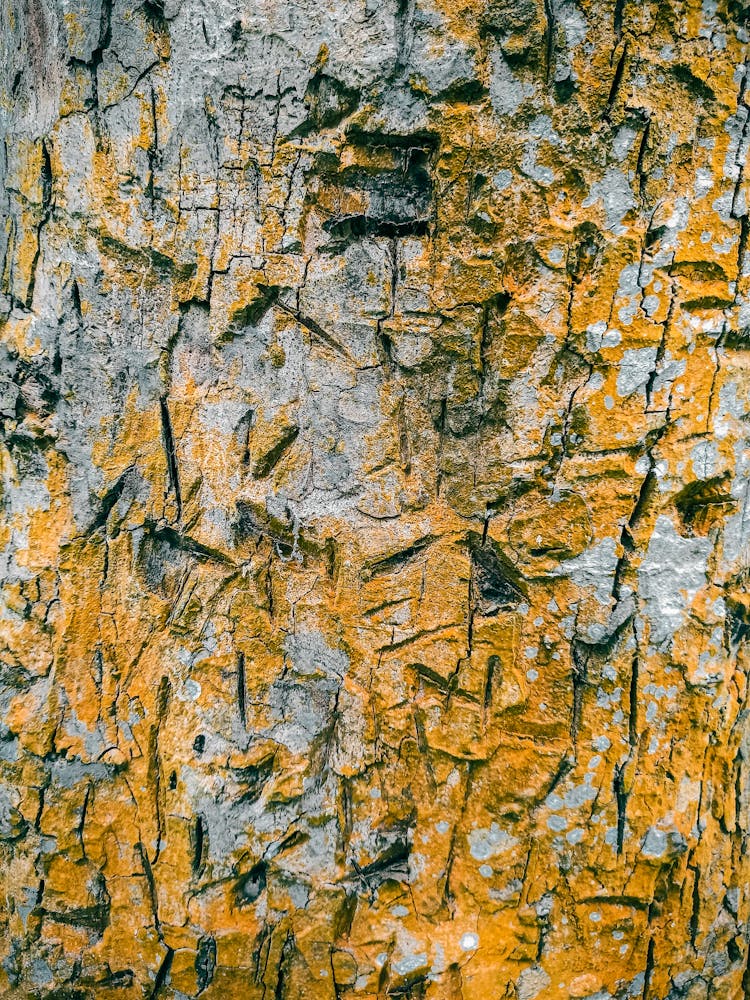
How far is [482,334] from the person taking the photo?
1598mm

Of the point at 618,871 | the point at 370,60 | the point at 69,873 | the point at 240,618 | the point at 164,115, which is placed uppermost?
the point at 370,60

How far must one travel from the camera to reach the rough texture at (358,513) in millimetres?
1559

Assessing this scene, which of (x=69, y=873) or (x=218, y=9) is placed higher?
(x=218, y=9)

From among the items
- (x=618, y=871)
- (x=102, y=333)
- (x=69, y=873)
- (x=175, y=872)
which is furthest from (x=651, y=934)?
(x=102, y=333)

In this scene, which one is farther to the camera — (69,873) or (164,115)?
(69,873)

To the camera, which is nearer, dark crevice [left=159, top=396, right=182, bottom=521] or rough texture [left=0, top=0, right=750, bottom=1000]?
rough texture [left=0, top=0, right=750, bottom=1000]

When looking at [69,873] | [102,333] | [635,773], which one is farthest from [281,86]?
[69,873]

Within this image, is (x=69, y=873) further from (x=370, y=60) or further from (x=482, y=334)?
(x=370, y=60)

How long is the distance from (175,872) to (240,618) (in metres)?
0.54

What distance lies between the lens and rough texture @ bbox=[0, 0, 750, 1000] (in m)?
1.56

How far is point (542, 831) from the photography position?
1.67 metres

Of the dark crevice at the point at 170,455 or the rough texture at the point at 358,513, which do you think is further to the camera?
the dark crevice at the point at 170,455

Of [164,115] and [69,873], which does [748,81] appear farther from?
[69,873]

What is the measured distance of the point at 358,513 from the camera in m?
1.67
